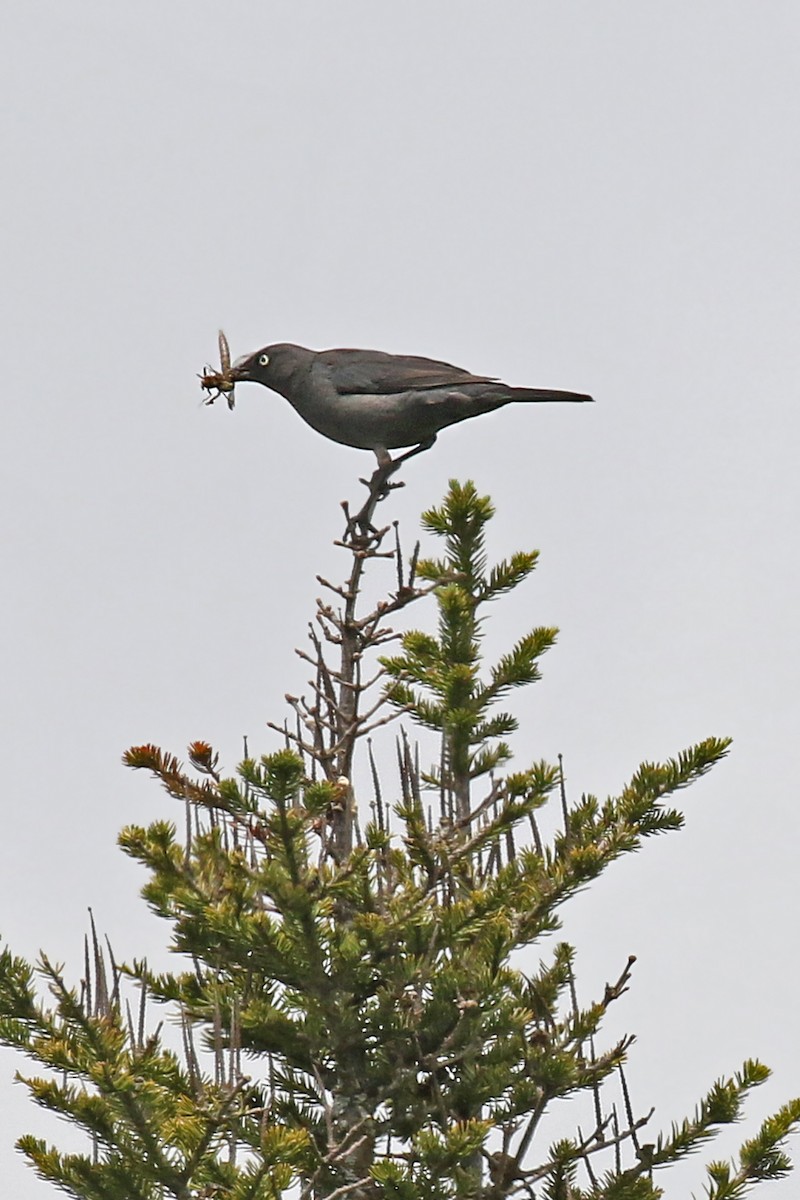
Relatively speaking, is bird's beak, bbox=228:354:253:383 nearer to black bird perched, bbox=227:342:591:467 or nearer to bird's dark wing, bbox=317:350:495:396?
black bird perched, bbox=227:342:591:467

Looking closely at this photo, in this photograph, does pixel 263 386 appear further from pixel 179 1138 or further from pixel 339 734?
pixel 179 1138

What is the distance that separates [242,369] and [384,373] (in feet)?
2.92

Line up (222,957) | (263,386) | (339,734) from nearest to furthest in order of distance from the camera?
(222,957)
(339,734)
(263,386)

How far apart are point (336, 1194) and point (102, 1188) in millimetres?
795

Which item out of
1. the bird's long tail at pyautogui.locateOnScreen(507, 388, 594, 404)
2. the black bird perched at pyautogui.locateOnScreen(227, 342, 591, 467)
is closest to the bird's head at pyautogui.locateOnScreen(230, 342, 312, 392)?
the black bird perched at pyautogui.locateOnScreen(227, 342, 591, 467)

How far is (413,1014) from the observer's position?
5461 mm

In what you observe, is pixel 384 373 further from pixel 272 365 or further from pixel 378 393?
pixel 272 365

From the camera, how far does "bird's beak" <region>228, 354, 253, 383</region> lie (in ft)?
27.8

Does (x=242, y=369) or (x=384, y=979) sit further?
(x=242, y=369)

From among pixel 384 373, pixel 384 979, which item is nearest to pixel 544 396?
pixel 384 373

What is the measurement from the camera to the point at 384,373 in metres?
8.10

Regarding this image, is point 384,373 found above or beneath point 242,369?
beneath

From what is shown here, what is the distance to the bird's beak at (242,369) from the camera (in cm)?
848

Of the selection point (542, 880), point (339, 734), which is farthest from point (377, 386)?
point (542, 880)
